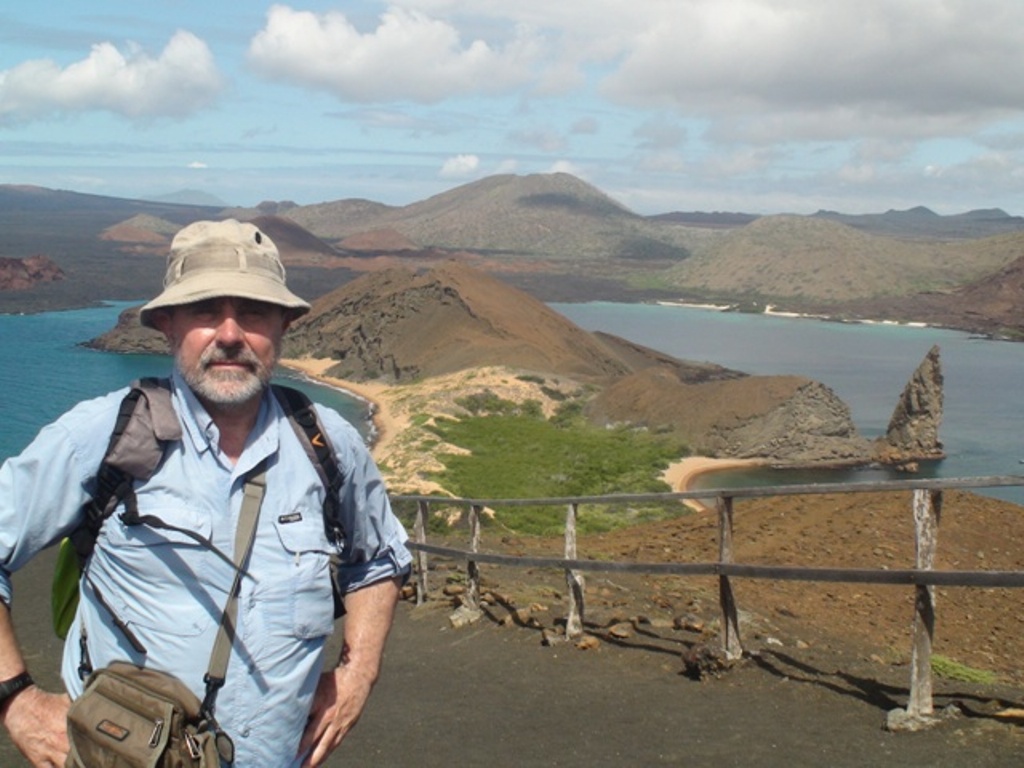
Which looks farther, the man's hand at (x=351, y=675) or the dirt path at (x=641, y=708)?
the dirt path at (x=641, y=708)

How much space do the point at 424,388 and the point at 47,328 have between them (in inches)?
1925

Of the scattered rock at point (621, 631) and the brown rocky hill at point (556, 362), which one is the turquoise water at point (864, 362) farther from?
the scattered rock at point (621, 631)

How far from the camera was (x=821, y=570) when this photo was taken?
21.8 ft

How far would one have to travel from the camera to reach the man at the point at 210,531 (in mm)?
2807

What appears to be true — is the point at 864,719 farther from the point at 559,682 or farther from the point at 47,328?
the point at 47,328

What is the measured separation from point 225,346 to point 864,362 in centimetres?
9265

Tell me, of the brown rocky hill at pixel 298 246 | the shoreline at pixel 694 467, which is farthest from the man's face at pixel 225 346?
the brown rocky hill at pixel 298 246

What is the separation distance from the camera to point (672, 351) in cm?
10062

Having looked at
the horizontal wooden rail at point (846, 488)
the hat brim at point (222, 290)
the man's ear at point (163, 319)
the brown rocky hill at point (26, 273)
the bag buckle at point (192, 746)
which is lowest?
the brown rocky hill at point (26, 273)

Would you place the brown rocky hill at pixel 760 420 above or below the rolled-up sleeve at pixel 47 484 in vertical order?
below

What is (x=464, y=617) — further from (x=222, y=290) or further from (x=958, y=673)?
(x=222, y=290)

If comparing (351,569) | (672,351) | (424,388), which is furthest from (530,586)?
(672,351)

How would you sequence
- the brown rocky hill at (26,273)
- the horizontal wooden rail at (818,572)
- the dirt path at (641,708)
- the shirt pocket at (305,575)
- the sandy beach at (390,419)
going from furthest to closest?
the brown rocky hill at (26,273) → the sandy beach at (390,419) → the dirt path at (641,708) → the horizontal wooden rail at (818,572) → the shirt pocket at (305,575)

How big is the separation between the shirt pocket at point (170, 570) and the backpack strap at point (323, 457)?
316 mm
